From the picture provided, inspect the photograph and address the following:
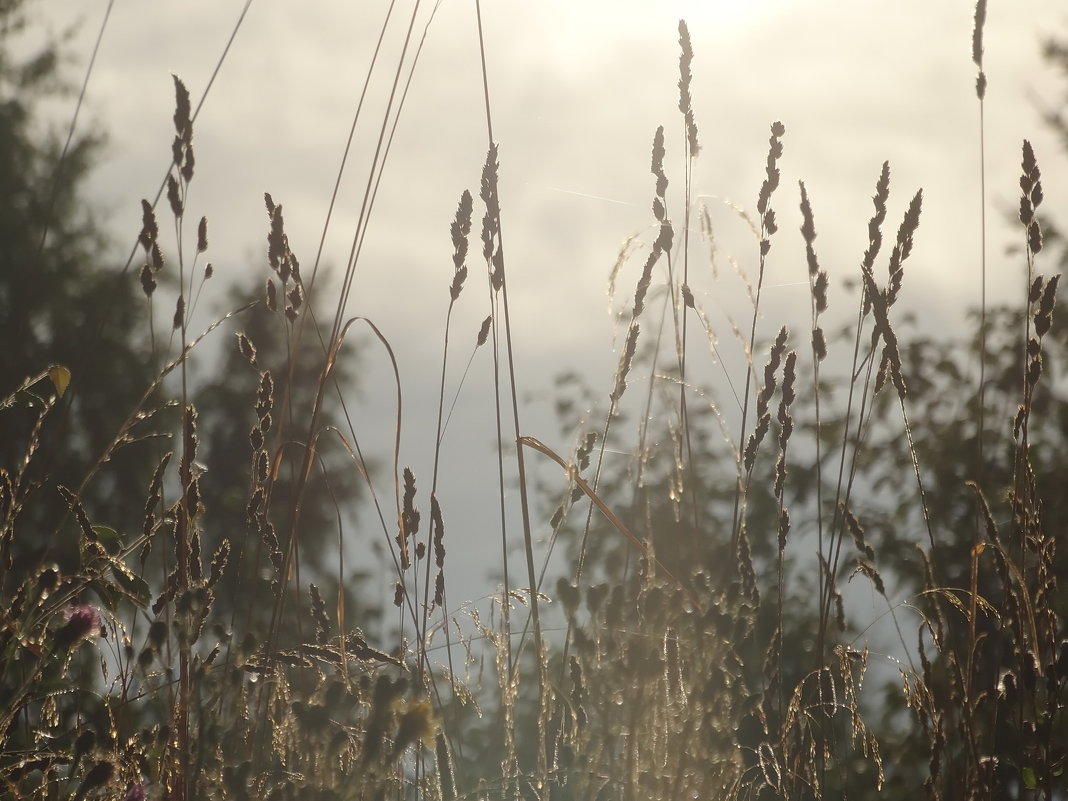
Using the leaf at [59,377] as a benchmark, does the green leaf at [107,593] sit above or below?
below

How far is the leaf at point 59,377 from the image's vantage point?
123 centimetres

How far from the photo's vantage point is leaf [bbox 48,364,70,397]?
1.23 m

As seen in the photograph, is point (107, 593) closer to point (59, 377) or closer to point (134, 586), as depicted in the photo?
point (134, 586)

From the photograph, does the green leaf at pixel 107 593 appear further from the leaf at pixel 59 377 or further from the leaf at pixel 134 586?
the leaf at pixel 59 377

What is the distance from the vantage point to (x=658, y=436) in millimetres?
2191

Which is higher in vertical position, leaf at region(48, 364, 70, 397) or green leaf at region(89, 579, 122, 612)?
leaf at region(48, 364, 70, 397)

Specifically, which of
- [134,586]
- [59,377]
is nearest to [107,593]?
[134,586]

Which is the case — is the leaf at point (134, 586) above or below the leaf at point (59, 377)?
below

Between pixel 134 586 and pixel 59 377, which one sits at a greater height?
pixel 59 377

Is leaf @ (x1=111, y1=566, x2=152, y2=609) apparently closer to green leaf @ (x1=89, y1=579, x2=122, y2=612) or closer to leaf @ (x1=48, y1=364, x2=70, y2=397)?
green leaf @ (x1=89, y1=579, x2=122, y2=612)

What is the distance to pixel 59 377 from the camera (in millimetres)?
1252

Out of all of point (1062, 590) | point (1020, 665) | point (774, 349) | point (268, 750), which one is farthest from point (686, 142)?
point (1062, 590)

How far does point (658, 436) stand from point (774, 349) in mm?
718

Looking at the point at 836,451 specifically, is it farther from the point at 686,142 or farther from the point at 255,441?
the point at 255,441
